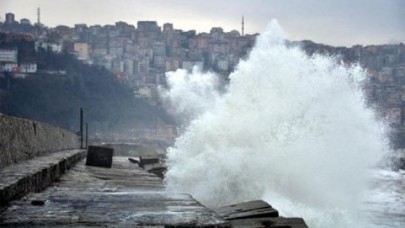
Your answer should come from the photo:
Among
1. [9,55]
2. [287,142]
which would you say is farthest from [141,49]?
[287,142]

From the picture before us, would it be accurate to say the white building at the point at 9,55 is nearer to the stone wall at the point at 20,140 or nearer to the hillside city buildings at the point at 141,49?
the hillside city buildings at the point at 141,49

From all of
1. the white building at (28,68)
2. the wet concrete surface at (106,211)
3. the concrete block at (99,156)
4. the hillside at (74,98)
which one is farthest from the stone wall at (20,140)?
the white building at (28,68)

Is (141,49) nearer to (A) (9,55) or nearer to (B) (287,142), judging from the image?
(A) (9,55)

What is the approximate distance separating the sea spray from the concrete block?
1564mm

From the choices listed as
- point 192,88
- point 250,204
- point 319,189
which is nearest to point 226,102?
point 319,189

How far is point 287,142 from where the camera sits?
14.0 m

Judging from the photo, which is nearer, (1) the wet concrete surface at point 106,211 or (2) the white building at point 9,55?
(1) the wet concrete surface at point 106,211

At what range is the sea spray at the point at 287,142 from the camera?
39.0 ft

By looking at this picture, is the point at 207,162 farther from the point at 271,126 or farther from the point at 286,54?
the point at 286,54

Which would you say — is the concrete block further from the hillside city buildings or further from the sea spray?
the hillside city buildings

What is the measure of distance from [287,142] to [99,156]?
476cm

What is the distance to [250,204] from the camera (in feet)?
19.2

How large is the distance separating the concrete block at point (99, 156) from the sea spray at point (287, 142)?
156 cm

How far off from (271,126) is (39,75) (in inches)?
2985
